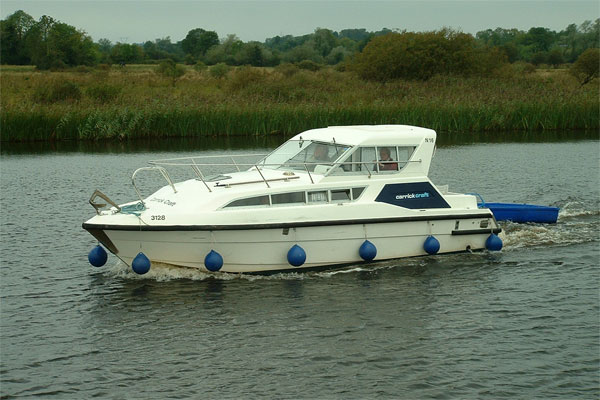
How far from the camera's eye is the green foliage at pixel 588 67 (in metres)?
57.5

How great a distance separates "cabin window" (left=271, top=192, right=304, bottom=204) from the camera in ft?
50.9

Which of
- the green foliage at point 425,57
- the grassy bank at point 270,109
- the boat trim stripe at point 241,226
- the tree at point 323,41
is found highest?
the tree at point 323,41

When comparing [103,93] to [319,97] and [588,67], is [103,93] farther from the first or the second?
[588,67]

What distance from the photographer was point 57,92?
4350cm

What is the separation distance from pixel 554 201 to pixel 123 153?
60.1 feet

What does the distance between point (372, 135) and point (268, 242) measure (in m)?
3.39

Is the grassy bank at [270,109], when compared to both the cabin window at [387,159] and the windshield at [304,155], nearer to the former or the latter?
→ the windshield at [304,155]

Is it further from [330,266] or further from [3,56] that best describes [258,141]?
[3,56]

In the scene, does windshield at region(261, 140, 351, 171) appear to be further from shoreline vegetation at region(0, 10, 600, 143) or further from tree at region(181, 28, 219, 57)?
tree at region(181, 28, 219, 57)

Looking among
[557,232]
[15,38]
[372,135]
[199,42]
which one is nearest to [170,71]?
[15,38]

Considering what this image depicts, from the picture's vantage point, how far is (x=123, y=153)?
1332 inches

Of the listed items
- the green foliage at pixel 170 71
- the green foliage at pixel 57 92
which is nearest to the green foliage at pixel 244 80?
the green foliage at pixel 170 71

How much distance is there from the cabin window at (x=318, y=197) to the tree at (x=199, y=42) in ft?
317

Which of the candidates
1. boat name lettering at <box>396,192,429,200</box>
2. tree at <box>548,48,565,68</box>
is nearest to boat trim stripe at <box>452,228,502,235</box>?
boat name lettering at <box>396,192,429,200</box>
